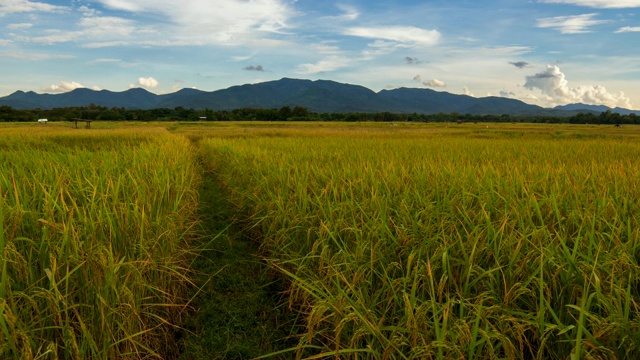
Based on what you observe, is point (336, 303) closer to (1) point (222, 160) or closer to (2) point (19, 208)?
(2) point (19, 208)

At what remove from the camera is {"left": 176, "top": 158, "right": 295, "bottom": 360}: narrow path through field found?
2.55 m

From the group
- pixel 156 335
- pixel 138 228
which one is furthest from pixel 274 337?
pixel 138 228

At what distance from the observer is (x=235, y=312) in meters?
3.04

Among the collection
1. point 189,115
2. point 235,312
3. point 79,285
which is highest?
point 189,115

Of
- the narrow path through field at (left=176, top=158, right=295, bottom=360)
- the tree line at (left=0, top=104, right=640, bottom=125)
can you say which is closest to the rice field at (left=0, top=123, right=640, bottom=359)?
the narrow path through field at (left=176, top=158, right=295, bottom=360)

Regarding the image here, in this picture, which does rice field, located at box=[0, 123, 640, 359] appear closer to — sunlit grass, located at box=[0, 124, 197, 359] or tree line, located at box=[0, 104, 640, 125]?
sunlit grass, located at box=[0, 124, 197, 359]

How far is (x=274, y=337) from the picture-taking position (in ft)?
8.91

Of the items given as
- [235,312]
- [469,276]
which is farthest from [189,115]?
[469,276]

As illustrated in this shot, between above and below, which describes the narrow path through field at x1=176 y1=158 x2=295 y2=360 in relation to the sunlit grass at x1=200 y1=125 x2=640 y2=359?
below

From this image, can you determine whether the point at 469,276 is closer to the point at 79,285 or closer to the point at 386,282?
the point at 386,282

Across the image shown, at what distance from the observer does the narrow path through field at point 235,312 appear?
2.55 m

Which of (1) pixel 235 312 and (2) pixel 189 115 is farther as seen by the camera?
(2) pixel 189 115

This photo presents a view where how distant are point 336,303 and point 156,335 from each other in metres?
1.57

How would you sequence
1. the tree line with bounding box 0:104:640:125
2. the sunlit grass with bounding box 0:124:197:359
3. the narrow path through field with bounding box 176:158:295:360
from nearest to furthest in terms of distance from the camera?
the sunlit grass with bounding box 0:124:197:359, the narrow path through field with bounding box 176:158:295:360, the tree line with bounding box 0:104:640:125
